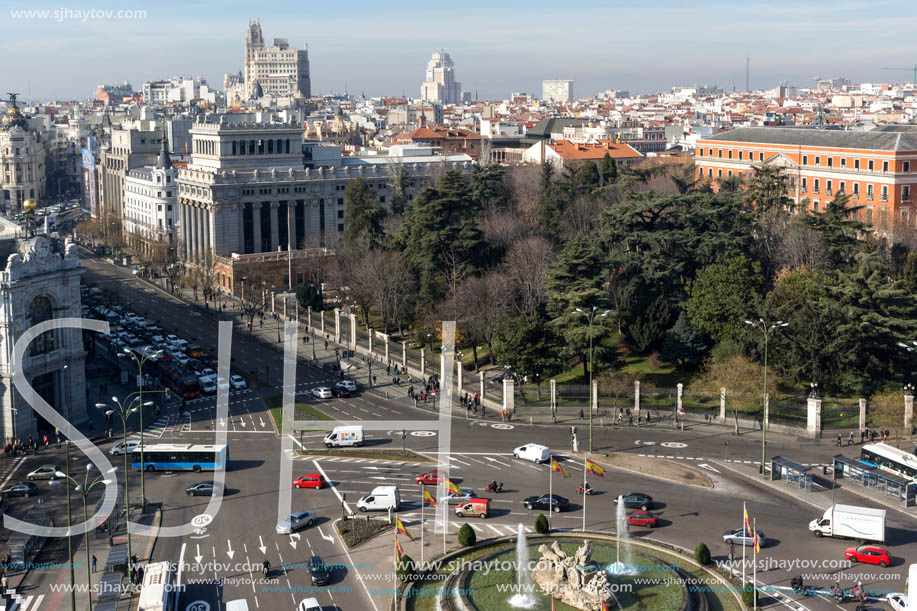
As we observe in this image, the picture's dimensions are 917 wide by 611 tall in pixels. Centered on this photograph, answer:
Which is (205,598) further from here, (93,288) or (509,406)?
(93,288)

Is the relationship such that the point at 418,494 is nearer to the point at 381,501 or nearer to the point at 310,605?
the point at 381,501

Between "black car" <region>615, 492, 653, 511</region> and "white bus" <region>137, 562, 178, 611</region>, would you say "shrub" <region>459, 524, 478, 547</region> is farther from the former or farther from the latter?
"white bus" <region>137, 562, 178, 611</region>

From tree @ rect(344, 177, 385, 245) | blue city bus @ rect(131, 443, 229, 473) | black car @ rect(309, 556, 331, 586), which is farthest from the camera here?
tree @ rect(344, 177, 385, 245)

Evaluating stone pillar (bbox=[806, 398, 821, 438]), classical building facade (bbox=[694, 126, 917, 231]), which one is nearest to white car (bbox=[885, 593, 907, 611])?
stone pillar (bbox=[806, 398, 821, 438])

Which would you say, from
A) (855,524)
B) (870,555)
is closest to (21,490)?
(855,524)

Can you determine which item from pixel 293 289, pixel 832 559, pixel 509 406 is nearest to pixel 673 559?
pixel 832 559

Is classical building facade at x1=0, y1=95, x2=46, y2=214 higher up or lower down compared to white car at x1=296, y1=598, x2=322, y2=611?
higher up
